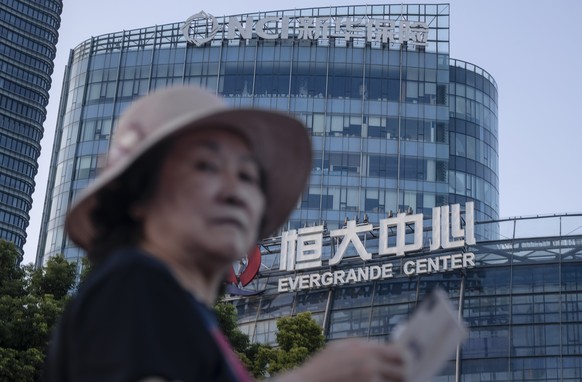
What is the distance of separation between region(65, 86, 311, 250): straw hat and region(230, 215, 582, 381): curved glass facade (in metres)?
35.9

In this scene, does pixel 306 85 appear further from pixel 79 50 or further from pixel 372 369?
pixel 372 369

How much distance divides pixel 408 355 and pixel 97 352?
55cm

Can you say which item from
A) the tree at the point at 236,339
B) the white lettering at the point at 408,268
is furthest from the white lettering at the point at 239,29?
the tree at the point at 236,339

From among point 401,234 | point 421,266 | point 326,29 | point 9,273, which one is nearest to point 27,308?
point 9,273

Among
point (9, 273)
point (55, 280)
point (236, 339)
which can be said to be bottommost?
point (236, 339)

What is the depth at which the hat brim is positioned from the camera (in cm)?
242

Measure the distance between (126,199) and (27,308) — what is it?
2119 cm

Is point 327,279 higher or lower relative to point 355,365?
higher

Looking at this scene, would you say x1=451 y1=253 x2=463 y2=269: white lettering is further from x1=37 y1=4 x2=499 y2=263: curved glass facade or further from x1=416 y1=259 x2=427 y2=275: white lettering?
x1=37 y1=4 x2=499 y2=263: curved glass facade

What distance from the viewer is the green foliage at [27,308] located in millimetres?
21562

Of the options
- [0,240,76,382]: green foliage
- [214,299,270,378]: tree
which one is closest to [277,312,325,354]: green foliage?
[214,299,270,378]: tree

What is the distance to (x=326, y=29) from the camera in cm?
6756

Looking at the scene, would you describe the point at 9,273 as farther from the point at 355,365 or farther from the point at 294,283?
the point at 355,365

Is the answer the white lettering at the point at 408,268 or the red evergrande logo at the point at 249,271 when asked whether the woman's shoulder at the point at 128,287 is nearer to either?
the white lettering at the point at 408,268
